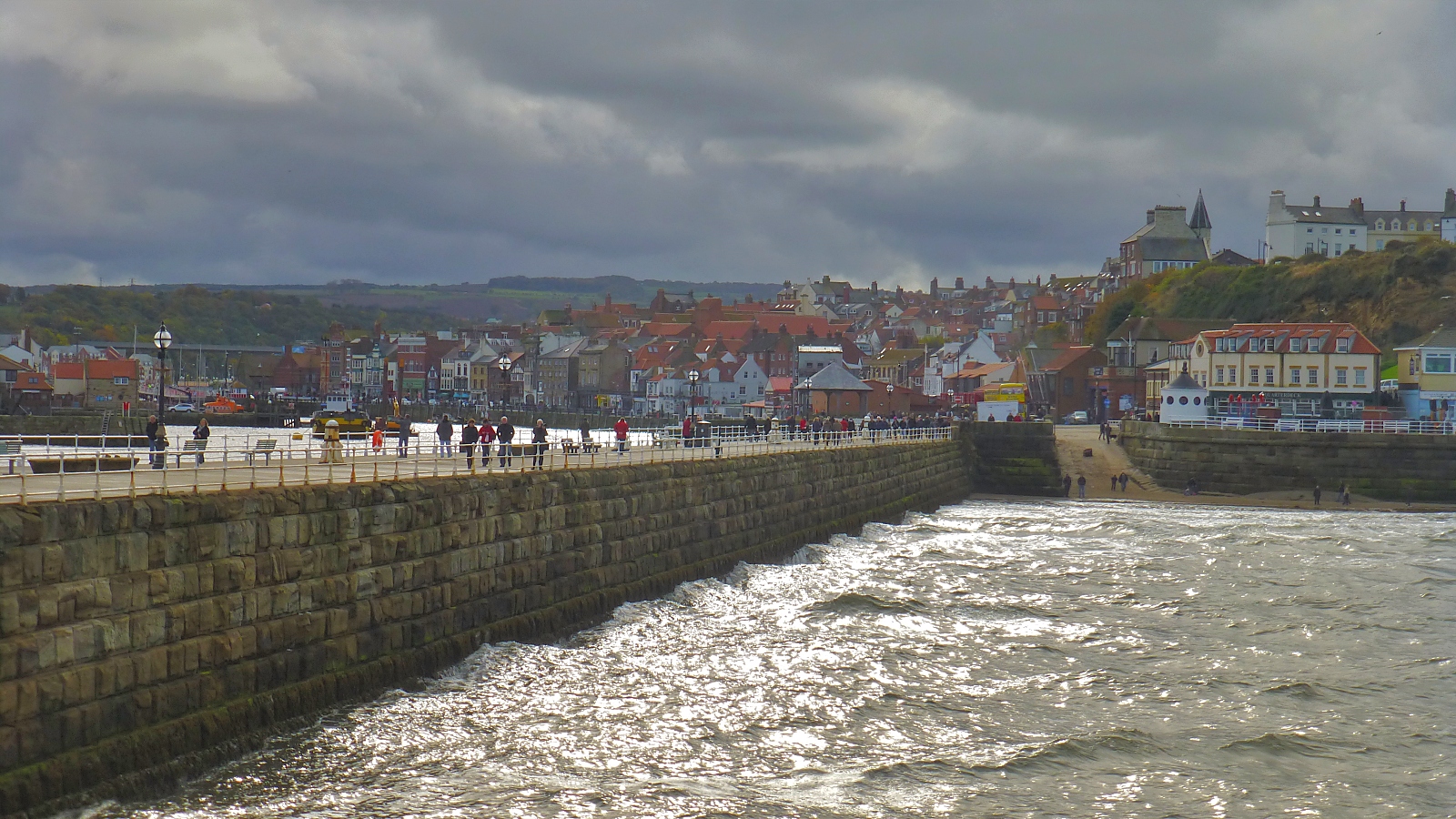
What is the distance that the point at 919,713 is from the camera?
68.6ft

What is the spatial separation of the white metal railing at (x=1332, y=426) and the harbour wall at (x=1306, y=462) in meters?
1.52

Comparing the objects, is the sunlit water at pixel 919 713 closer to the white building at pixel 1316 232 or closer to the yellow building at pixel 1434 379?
the yellow building at pixel 1434 379

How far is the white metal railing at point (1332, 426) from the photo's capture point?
6519cm

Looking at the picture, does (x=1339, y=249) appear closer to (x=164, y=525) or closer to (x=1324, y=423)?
(x=1324, y=423)

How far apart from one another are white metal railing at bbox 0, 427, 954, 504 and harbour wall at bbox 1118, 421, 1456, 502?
99.1 ft

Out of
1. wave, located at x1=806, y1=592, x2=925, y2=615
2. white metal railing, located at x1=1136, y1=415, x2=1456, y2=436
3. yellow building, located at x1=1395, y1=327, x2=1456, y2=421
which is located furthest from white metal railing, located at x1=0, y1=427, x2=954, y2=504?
yellow building, located at x1=1395, y1=327, x2=1456, y2=421

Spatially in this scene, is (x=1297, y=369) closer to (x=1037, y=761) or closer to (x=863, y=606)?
(x=863, y=606)

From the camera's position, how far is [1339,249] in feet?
488

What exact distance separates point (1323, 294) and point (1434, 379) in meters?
38.2

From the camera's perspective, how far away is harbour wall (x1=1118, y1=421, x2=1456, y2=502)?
61312mm

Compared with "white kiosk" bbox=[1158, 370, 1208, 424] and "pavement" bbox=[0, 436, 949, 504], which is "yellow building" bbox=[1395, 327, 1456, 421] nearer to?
"white kiosk" bbox=[1158, 370, 1208, 424]

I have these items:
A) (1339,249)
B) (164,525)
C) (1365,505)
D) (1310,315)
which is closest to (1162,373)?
(1310,315)

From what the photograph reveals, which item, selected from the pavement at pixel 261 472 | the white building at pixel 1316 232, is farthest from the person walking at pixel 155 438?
the white building at pixel 1316 232

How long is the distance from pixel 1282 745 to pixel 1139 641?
730 centimetres
